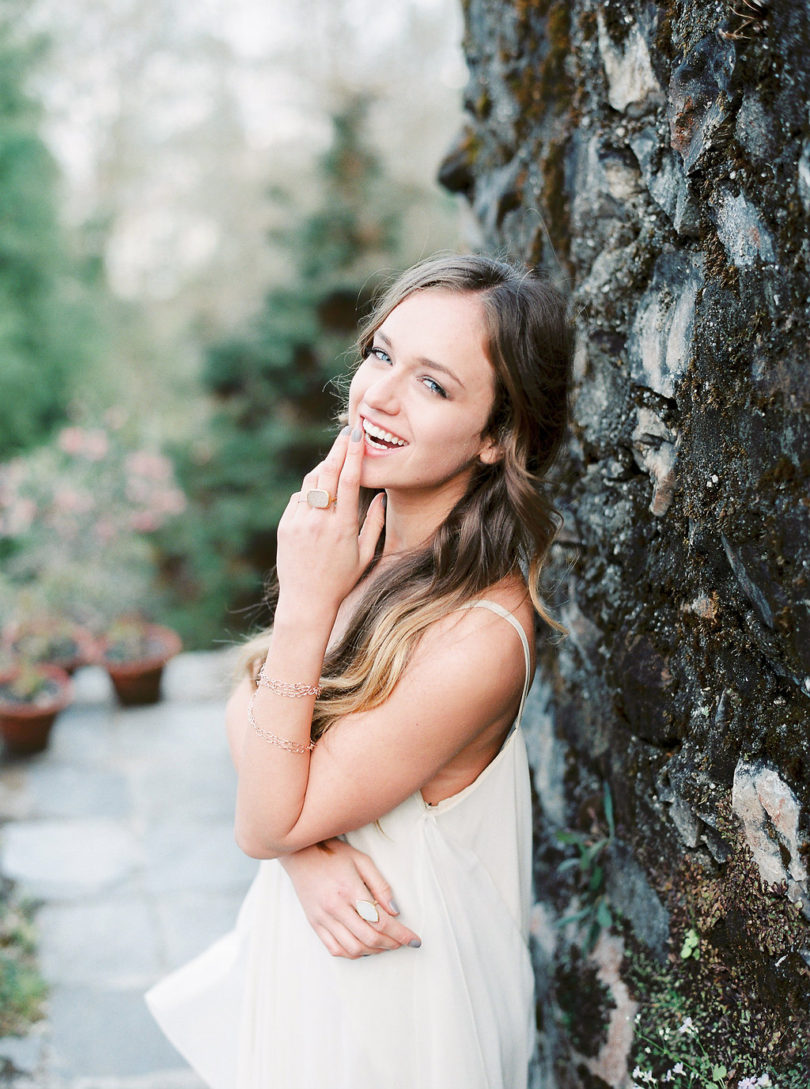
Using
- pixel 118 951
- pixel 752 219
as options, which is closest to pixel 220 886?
pixel 118 951

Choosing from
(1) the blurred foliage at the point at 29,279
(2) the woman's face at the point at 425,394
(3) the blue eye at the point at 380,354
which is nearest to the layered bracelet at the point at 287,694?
(2) the woman's face at the point at 425,394

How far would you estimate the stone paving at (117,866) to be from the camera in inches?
102

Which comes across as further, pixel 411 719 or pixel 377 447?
pixel 377 447

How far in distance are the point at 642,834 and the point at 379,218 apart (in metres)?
6.22

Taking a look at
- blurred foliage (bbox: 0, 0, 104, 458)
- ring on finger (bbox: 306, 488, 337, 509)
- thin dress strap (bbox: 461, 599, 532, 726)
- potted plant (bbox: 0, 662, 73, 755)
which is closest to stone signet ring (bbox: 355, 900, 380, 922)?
thin dress strap (bbox: 461, 599, 532, 726)

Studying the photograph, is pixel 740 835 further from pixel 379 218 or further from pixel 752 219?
pixel 379 218

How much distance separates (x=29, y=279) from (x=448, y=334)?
6721mm

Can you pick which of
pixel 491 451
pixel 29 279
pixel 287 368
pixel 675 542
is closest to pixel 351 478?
pixel 491 451

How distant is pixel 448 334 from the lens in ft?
5.08

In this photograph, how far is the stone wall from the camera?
1.24 m

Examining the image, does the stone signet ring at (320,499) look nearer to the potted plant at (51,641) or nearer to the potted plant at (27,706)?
the potted plant at (27,706)

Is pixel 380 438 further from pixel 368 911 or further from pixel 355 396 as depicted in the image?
pixel 368 911

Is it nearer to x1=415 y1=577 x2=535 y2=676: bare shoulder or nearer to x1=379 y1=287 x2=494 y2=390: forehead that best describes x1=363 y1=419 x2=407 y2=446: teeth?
x1=379 y1=287 x2=494 y2=390: forehead

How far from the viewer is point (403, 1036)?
5.12 feet
